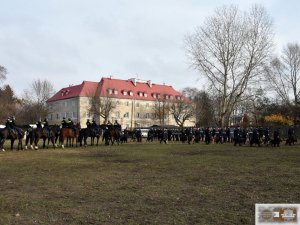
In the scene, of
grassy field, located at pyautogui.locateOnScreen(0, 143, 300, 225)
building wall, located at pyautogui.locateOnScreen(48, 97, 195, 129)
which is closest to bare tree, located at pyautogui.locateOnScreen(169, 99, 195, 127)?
building wall, located at pyautogui.locateOnScreen(48, 97, 195, 129)

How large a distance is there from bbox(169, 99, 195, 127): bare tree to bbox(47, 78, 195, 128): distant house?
9.73 feet

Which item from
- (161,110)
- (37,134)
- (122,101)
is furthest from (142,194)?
(122,101)

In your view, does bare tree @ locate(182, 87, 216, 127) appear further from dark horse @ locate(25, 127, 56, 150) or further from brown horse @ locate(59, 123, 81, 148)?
dark horse @ locate(25, 127, 56, 150)

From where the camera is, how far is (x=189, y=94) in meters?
104

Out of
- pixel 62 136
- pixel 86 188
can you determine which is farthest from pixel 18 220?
pixel 62 136

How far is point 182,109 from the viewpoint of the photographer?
3750 inches

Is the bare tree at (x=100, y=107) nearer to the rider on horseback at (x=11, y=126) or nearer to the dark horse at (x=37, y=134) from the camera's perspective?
the dark horse at (x=37, y=134)

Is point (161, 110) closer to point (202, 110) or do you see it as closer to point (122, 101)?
point (202, 110)

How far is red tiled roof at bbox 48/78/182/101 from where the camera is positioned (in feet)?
324

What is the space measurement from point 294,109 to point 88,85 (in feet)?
179

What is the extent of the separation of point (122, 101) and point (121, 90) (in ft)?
9.71

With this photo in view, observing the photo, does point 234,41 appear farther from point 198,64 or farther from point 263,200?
point 263,200

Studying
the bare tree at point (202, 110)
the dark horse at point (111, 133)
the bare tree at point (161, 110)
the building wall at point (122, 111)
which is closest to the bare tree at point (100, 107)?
the building wall at point (122, 111)

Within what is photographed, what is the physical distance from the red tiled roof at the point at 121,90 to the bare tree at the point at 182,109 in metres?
8.61
